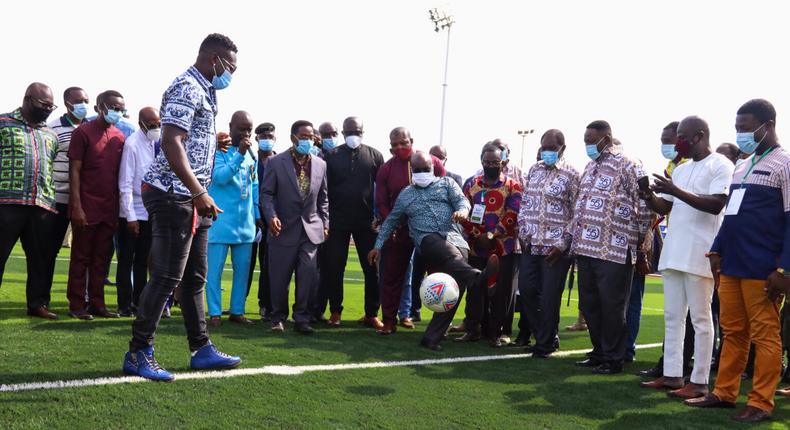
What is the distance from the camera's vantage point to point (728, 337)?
5.07 meters

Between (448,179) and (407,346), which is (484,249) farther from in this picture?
(407,346)

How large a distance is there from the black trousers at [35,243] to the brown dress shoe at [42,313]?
0.13 feet

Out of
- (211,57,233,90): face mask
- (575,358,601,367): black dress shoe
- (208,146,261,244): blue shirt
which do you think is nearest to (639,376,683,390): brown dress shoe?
(575,358,601,367): black dress shoe

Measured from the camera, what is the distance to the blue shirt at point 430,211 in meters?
7.37

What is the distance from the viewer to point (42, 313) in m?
7.20

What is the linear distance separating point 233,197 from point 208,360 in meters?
2.97

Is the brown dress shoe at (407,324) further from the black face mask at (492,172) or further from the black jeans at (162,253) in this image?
the black jeans at (162,253)

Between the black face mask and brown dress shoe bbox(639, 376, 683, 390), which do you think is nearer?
brown dress shoe bbox(639, 376, 683, 390)

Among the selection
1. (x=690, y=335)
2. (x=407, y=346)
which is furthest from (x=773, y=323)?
(x=407, y=346)

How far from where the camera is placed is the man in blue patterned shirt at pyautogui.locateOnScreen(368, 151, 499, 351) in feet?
23.2

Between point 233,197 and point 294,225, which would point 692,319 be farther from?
point 233,197

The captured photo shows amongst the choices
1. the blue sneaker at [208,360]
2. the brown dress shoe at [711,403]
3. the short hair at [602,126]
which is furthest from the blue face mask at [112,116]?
the brown dress shoe at [711,403]

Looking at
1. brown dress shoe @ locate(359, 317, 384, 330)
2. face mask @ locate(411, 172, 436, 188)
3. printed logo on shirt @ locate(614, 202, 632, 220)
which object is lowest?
brown dress shoe @ locate(359, 317, 384, 330)

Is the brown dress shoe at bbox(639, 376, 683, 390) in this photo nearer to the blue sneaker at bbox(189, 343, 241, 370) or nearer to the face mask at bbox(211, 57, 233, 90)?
the blue sneaker at bbox(189, 343, 241, 370)
